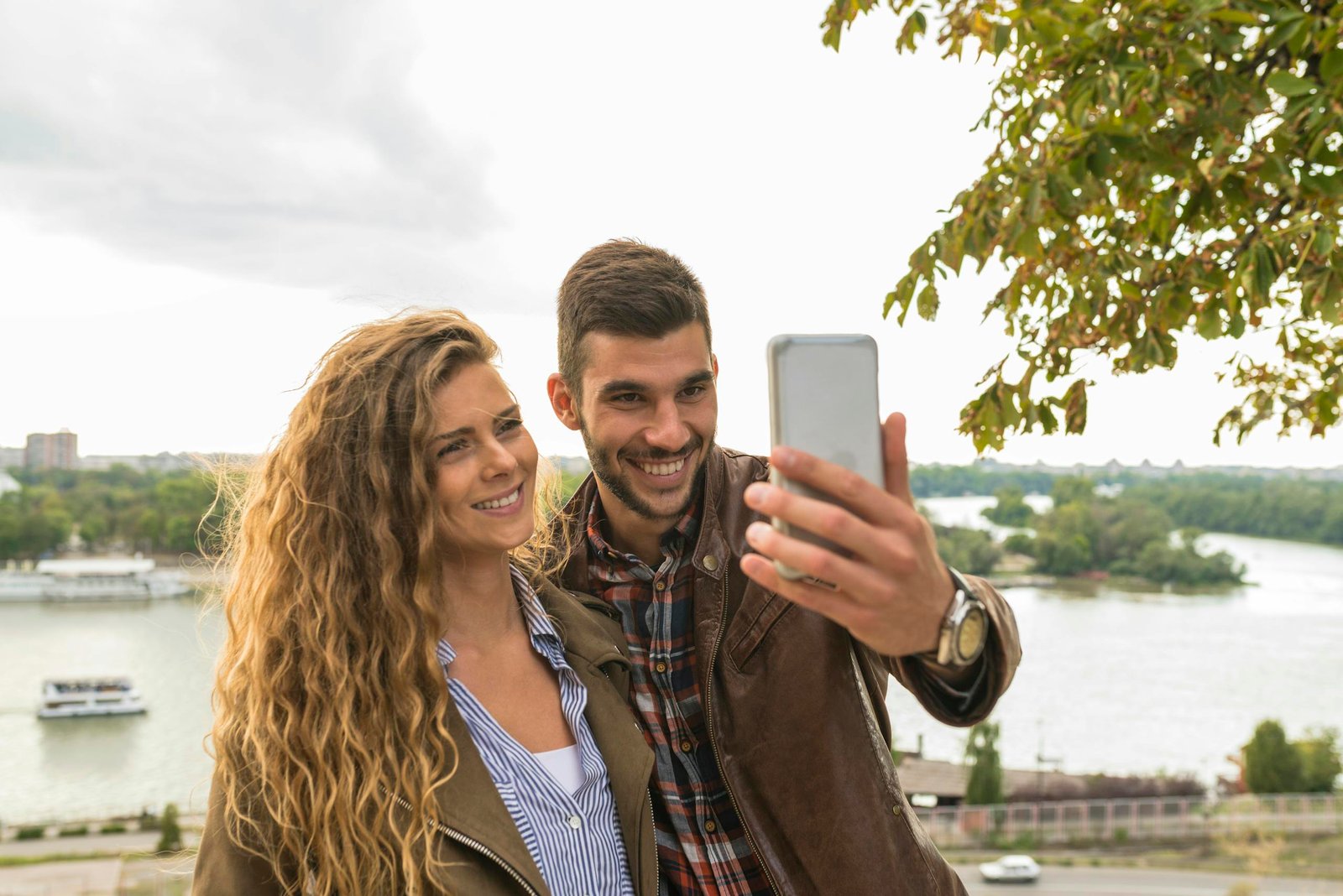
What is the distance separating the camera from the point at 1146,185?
2.63 metres

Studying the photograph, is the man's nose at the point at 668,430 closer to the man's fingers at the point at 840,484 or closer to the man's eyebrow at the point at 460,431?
the man's eyebrow at the point at 460,431

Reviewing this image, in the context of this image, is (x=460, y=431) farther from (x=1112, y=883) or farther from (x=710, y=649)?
(x=1112, y=883)

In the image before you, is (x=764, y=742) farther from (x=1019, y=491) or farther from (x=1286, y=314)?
(x=1019, y=491)

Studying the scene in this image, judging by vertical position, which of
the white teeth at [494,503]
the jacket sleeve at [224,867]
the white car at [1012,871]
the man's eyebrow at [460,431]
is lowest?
the white car at [1012,871]

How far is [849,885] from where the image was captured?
6.58 ft

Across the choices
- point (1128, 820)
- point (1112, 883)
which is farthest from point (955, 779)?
point (1112, 883)

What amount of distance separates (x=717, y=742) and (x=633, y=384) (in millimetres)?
793

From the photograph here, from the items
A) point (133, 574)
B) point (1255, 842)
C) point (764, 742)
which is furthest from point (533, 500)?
point (133, 574)

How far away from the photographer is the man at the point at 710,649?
79.4 inches

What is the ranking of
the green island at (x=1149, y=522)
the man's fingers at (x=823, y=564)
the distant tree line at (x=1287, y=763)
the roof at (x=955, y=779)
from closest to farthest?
the man's fingers at (x=823, y=564)
the roof at (x=955, y=779)
the distant tree line at (x=1287, y=763)
the green island at (x=1149, y=522)

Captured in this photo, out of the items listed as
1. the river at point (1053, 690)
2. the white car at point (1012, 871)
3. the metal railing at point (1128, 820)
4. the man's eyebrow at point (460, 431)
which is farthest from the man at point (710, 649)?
the river at point (1053, 690)

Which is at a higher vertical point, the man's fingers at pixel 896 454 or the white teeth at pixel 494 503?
the man's fingers at pixel 896 454

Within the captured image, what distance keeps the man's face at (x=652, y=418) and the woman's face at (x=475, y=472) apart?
0.96 ft

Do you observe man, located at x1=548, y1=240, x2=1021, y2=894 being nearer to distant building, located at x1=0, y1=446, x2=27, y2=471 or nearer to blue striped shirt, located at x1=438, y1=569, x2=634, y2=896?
blue striped shirt, located at x1=438, y1=569, x2=634, y2=896
